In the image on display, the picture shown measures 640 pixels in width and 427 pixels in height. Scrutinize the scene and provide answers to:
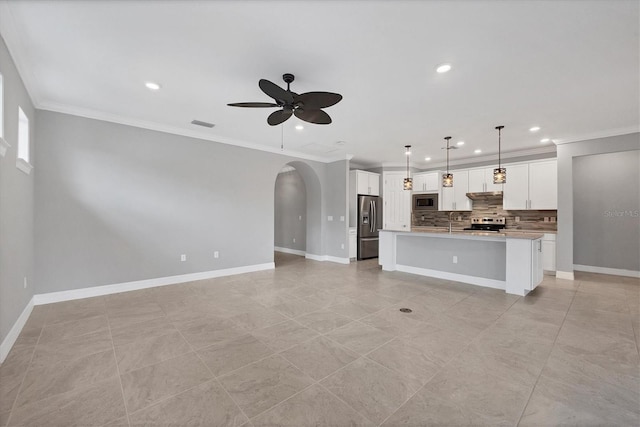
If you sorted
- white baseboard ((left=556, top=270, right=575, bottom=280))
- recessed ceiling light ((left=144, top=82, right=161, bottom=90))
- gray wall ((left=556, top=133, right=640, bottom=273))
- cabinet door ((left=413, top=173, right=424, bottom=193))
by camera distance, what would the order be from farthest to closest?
1. cabinet door ((left=413, top=173, right=424, bottom=193))
2. white baseboard ((left=556, top=270, right=575, bottom=280))
3. gray wall ((left=556, top=133, right=640, bottom=273))
4. recessed ceiling light ((left=144, top=82, right=161, bottom=90))

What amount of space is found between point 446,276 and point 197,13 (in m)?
5.38

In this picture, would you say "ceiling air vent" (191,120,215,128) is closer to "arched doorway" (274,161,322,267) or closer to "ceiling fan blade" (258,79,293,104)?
"ceiling fan blade" (258,79,293,104)

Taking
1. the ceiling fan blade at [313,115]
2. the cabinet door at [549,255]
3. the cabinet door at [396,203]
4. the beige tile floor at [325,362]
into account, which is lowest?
the beige tile floor at [325,362]

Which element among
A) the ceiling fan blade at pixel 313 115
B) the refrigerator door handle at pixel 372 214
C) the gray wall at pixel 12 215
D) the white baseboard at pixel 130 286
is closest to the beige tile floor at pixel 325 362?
the white baseboard at pixel 130 286

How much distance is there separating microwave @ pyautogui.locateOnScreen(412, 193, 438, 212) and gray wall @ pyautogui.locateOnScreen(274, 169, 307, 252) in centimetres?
326

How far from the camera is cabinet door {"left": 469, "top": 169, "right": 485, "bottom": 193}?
269 inches

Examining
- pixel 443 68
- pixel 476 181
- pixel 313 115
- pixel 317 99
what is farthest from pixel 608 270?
pixel 317 99

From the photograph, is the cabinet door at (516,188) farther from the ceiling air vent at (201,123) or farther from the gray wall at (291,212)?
the ceiling air vent at (201,123)

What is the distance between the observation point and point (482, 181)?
683cm

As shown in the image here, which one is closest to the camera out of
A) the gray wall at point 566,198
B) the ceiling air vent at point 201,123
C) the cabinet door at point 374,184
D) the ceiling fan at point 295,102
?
the ceiling fan at point 295,102

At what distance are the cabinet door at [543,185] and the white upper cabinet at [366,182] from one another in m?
3.55

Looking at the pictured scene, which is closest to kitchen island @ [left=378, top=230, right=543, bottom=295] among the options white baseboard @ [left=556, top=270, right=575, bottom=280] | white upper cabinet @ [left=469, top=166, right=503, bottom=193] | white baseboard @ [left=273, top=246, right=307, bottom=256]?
white baseboard @ [left=556, top=270, right=575, bottom=280]

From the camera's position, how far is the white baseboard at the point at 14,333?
94.2 inches

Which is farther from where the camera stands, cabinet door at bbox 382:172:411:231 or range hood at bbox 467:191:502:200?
cabinet door at bbox 382:172:411:231
